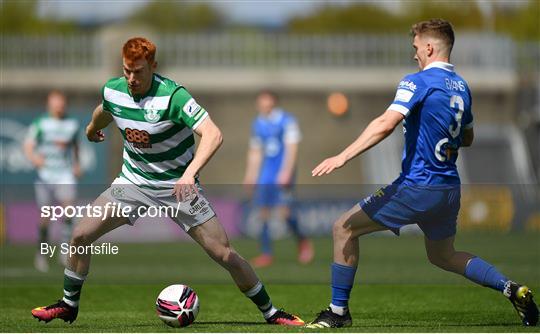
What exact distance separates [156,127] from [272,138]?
8970 millimetres

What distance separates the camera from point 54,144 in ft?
59.2

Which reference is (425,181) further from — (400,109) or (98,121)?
(98,121)

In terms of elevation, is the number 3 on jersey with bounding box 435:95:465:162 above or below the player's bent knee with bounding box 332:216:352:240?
above

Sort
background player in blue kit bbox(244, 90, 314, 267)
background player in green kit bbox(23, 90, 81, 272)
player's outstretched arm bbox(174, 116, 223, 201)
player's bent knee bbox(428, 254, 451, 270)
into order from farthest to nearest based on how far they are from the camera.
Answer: background player in green kit bbox(23, 90, 81, 272), background player in blue kit bbox(244, 90, 314, 267), player's bent knee bbox(428, 254, 451, 270), player's outstretched arm bbox(174, 116, 223, 201)

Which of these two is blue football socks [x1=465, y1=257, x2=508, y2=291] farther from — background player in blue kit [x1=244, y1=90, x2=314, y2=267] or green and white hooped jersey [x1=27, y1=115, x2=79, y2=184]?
green and white hooped jersey [x1=27, y1=115, x2=79, y2=184]

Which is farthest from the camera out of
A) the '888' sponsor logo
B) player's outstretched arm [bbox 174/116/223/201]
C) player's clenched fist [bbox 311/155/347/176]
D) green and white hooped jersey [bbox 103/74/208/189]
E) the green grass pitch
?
the green grass pitch

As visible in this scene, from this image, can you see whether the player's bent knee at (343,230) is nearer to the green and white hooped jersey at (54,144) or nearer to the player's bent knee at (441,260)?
the player's bent knee at (441,260)

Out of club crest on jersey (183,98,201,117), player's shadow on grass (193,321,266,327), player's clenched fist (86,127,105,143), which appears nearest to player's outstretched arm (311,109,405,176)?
club crest on jersey (183,98,201,117)

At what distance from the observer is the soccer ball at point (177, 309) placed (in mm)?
9328

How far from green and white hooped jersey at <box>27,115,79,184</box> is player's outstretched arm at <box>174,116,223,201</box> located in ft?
30.4

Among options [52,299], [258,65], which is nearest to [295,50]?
[258,65]

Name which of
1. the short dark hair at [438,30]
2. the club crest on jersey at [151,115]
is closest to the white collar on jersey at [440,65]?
the short dark hair at [438,30]

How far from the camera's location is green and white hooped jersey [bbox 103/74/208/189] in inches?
360

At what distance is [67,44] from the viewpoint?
32656 mm
